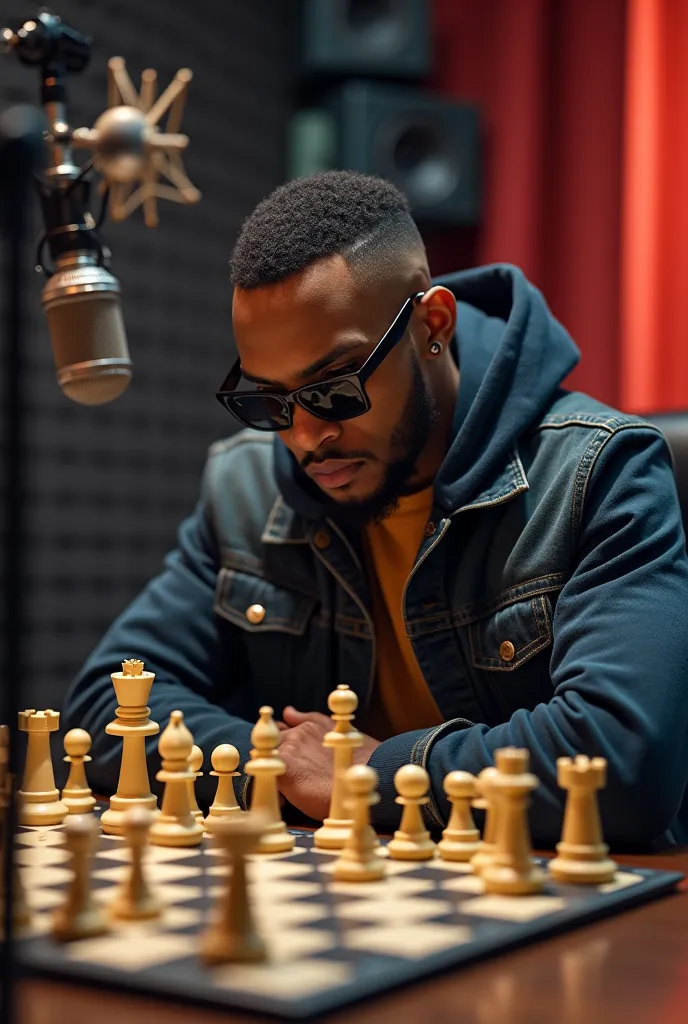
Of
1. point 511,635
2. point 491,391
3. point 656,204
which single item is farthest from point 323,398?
point 656,204

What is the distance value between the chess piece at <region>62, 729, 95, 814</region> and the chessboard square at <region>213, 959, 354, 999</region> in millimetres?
614

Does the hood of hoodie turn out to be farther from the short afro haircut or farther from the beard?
the short afro haircut

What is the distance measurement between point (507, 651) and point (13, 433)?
104 centimetres

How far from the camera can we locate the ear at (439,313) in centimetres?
176

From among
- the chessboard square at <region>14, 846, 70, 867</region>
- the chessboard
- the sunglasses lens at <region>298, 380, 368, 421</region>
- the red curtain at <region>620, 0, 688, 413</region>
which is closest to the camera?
the chessboard

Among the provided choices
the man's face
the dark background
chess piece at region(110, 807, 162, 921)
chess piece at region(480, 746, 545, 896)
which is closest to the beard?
the man's face

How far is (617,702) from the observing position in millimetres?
1331

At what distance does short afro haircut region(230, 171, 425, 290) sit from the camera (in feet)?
5.29

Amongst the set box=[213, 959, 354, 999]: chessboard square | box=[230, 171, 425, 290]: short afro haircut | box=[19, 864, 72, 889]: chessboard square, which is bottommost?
box=[19, 864, 72, 889]: chessboard square

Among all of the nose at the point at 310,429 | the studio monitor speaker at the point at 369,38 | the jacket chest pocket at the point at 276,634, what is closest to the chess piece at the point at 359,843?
the nose at the point at 310,429

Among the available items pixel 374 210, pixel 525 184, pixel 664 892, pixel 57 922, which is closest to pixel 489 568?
pixel 374 210

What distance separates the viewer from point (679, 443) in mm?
1921

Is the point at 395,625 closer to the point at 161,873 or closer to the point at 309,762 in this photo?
the point at 309,762

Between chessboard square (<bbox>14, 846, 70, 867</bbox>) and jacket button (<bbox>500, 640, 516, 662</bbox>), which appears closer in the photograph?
chessboard square (<bbox>14, 846, 70, 867</bbox>)
